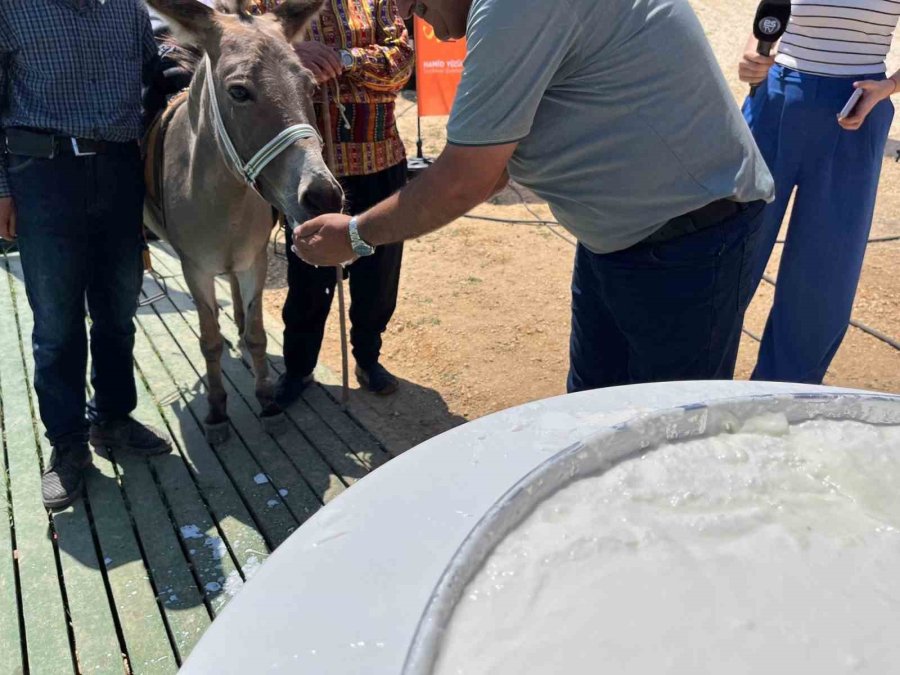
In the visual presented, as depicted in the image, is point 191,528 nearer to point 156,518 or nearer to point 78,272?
point 156,518

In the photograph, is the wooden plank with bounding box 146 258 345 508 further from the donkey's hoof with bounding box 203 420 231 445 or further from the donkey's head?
the donkey's head

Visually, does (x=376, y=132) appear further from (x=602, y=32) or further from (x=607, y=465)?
(x=607, y=465)

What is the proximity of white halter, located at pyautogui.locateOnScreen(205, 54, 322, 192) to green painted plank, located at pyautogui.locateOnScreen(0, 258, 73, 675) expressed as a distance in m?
1.63

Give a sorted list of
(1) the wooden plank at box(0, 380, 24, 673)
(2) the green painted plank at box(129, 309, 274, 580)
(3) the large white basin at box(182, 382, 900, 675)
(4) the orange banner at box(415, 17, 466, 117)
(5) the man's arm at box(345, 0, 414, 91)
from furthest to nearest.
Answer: (4) the orange banner at box(415, 17, 466, 117) → (5) the man's arm at box(345, 0, 414, 91) → (2) the green painted plank at box(129, 309, 274, 580) → (1) the wooden plank at box(0, 380, 24, 673) → (3) the large white basin at box(182, 382, 900, 675)

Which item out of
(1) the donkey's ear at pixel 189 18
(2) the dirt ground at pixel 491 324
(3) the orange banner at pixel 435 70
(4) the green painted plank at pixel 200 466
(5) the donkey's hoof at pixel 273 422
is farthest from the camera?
(3) the orange banner at pixel 435 70

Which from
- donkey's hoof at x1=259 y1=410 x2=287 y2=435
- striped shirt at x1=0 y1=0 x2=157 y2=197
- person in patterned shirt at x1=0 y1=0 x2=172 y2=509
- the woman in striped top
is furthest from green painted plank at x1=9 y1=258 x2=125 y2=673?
the woman in striped top

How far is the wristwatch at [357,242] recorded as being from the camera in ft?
6.92

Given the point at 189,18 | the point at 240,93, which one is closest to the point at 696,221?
the point at 240,93

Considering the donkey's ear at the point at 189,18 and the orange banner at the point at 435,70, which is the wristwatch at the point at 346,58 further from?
the orange banner at the point at 435,70

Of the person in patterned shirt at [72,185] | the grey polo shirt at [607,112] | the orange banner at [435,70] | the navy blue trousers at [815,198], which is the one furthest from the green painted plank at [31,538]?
the orange banner at [435,70]

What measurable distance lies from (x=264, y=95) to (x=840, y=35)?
91.2 inches

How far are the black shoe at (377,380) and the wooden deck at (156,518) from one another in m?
0.23

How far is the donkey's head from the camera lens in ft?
8.96

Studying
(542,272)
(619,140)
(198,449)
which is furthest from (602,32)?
(542,272)
